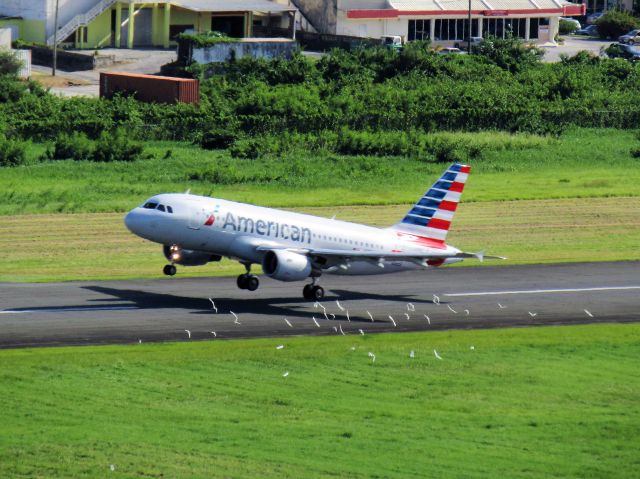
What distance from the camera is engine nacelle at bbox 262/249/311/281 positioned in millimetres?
55000

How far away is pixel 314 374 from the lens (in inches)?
1838

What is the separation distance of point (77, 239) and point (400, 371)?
28.7 m

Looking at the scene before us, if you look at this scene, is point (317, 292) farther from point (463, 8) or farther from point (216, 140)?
point (463, 8)

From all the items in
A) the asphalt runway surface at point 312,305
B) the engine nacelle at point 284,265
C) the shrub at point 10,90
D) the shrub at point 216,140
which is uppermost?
the shrub at point 10,90

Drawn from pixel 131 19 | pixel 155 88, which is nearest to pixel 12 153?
pixel 155 88

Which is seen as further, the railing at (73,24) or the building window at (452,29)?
the building window at (452,29)

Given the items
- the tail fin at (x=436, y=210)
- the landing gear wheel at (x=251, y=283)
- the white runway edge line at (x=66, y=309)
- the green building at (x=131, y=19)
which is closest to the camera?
the white runway edge line at (x=66, y=309)

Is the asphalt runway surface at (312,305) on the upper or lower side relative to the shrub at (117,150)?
lower

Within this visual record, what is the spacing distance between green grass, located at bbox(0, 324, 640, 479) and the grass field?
1593 cm

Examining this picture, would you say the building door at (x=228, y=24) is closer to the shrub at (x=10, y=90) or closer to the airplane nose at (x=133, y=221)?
the shrub at (x=10, y=90)

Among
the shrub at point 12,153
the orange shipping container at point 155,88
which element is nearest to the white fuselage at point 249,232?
the shrub at point 12,153

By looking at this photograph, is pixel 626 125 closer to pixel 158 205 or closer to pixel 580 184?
pixel 580 184

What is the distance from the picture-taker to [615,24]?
176 meters

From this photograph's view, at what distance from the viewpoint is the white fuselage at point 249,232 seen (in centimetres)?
5509
